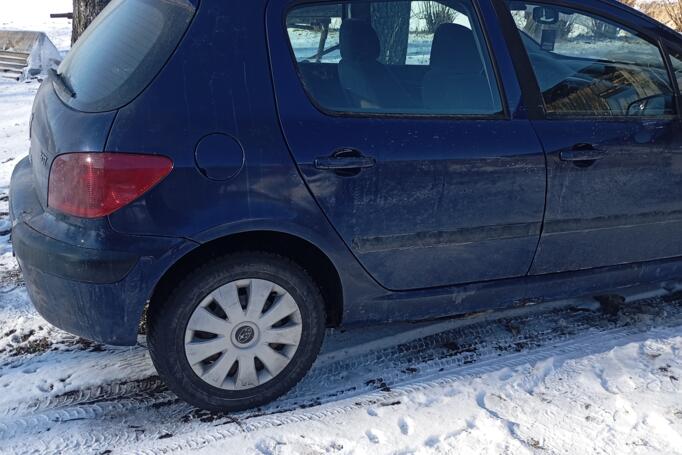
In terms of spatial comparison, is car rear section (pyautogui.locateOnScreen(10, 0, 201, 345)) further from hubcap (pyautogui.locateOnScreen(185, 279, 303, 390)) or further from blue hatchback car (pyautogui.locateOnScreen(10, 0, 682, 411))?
hubcap (pyautogui.locateOnScreen(185, 279, 303, 390))

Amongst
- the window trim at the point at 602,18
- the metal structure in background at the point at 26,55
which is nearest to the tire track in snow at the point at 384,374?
the window trim at the point at 602,18

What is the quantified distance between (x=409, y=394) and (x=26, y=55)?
33.0 ft

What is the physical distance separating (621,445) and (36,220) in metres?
2.43

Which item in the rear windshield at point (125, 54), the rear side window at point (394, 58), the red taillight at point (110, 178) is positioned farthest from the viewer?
the rear side window at point (394, 58)

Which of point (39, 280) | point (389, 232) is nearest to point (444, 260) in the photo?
point (389, 232)

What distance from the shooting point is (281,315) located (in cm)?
271

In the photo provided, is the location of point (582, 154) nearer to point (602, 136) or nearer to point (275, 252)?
point (602, 136)

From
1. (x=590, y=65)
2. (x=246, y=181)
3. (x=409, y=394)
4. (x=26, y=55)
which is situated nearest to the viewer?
(x=246, y=181)

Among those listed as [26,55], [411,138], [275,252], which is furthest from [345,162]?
[26,55]

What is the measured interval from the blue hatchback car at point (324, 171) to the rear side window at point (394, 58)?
0.01 meters

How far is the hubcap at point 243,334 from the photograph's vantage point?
103 inches

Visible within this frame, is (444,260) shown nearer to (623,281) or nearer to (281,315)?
(281,315)

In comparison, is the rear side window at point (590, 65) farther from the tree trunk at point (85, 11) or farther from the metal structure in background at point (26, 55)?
the metal structure in background at point (26, 55)

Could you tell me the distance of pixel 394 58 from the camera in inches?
123
